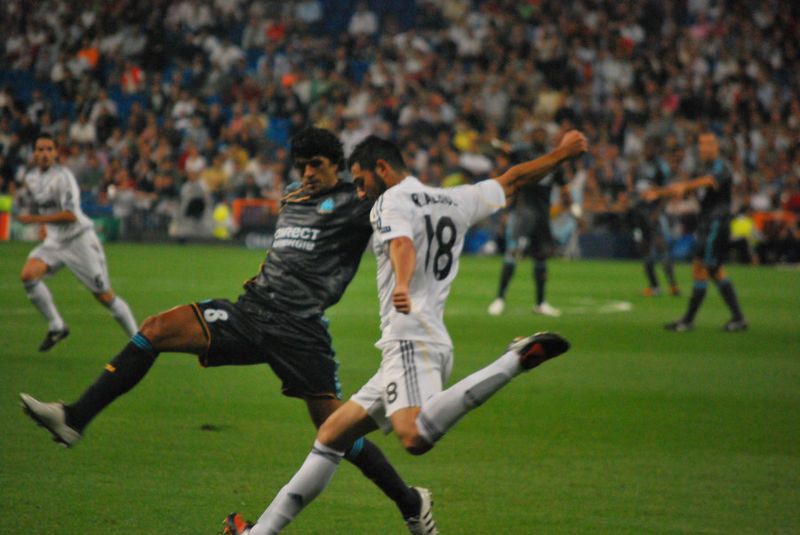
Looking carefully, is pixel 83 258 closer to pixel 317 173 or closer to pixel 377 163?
pixel 317 173

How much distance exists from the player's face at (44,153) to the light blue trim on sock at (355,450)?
7707 millimetres

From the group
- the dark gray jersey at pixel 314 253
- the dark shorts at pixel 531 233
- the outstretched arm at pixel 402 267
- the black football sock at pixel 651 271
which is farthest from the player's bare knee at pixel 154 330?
the black football sock at pixel 651 271

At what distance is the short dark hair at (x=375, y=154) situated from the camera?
5781mm

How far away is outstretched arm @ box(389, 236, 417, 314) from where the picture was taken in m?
5.19

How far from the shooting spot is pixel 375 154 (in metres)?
5.79

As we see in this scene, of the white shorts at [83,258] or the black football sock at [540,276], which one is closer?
the white shorts at [83,258]

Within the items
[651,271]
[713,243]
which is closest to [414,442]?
[713,243]

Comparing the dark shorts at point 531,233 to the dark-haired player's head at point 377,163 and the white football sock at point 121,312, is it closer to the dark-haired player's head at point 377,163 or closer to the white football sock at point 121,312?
the white football sock at point 121,312

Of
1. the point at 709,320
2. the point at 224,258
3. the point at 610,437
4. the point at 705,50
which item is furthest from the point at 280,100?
the point at 610,437

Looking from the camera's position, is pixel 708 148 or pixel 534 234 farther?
pixel 534 234

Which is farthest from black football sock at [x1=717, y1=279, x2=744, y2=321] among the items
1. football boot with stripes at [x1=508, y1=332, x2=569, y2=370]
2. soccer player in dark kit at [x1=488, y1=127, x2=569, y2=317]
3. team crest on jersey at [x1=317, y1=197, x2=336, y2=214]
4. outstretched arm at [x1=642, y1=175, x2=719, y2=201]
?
football boot with stripes at [x1=508, y1=332, x2=569, y2=370]

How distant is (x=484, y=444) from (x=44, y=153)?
6445 millimetres

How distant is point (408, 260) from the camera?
5.36m

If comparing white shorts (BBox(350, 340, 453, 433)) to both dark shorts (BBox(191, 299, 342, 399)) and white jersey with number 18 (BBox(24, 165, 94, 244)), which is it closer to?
dark shorts (BBox(191, 299, 342, 399))
